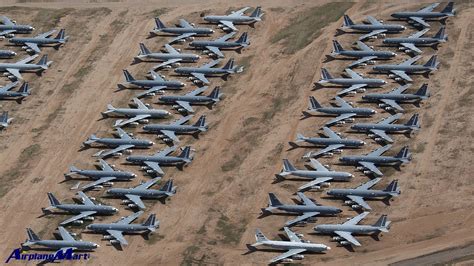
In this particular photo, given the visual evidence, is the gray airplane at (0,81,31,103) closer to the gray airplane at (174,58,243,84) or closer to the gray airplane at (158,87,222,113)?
the gray airplane at (158,87,222,113)

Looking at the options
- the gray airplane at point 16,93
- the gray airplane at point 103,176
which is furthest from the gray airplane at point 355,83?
the gray airplane at point 16,93

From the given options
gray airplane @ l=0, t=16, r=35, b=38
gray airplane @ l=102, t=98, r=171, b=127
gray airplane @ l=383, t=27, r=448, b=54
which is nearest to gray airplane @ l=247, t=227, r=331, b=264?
gray airplane @ l=102, t=98, r=171, b=127

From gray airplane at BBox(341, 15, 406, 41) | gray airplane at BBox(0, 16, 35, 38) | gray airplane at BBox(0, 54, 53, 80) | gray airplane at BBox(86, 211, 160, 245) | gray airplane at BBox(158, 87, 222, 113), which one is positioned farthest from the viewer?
gray airplane at BBox(0, 16, 35, 38)

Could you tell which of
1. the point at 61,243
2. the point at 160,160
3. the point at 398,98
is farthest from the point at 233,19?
the point at 61,243

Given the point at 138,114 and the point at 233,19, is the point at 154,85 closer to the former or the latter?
the point at 138,114

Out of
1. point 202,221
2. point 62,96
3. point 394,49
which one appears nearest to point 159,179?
point 202,221

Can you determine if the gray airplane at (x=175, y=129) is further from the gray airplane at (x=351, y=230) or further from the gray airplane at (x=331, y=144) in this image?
the gray airplane at (x=351, y=230)
